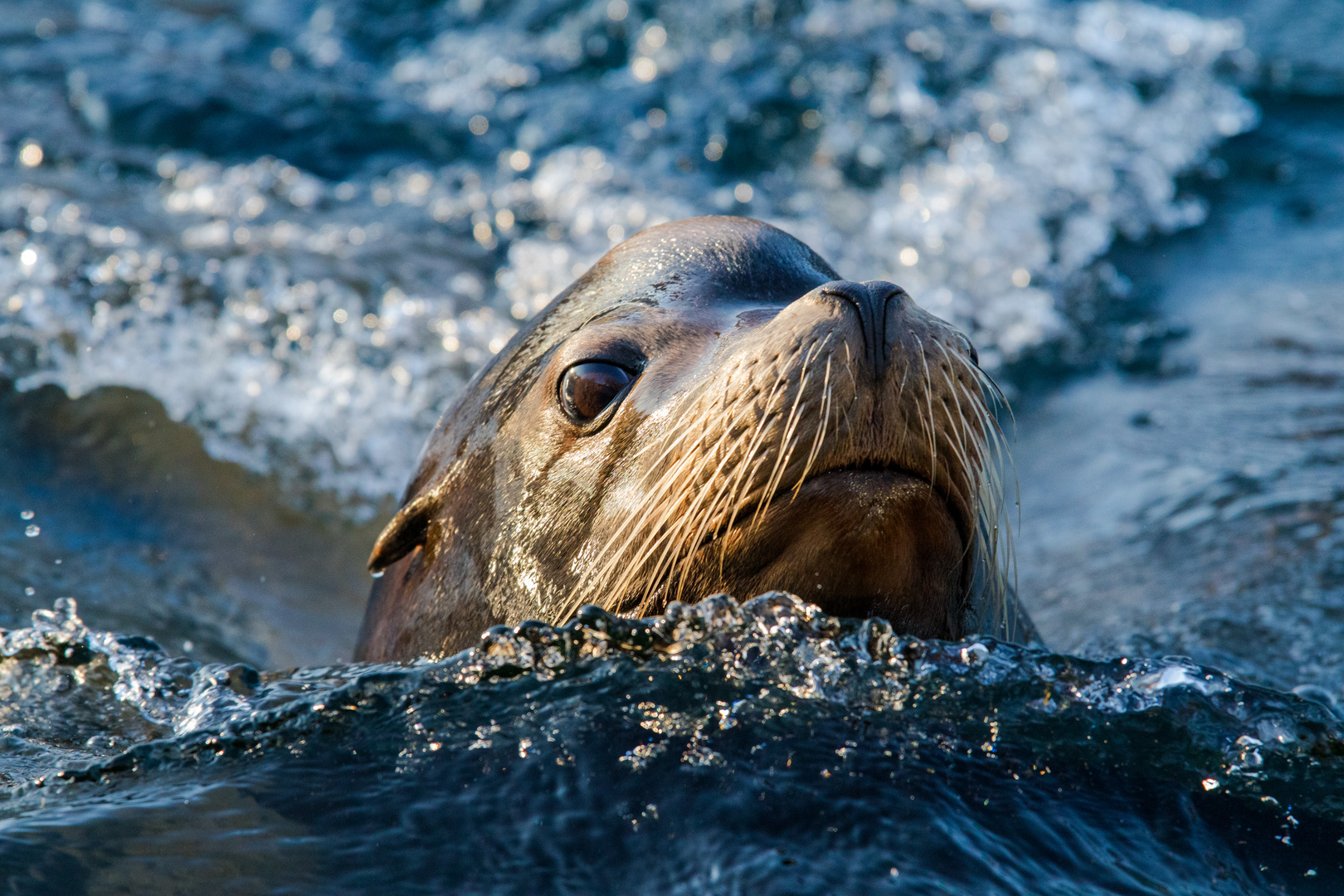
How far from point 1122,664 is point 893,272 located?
224 inches

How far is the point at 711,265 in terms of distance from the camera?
11.3 ft

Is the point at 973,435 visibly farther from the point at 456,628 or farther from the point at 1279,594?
the point at 1279,594

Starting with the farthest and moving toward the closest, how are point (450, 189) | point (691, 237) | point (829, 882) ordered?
point (450, 189)
point (691, 237)
point (829, 882)

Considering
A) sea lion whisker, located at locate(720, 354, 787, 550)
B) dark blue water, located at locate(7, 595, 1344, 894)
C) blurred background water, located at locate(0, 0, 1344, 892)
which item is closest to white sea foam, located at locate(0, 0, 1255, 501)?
blurred background water, located at locate(0, 0, 1344, 892)

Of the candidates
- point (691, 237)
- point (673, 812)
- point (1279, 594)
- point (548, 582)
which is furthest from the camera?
point (1279, 594)

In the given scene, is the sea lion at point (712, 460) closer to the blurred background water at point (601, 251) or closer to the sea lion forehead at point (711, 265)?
the sea lion forehead at point (711, 265)

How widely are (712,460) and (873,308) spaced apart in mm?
404

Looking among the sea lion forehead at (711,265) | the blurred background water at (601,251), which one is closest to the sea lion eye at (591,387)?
the sea lion forehead at (711,265)

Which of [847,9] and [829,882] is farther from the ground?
[847,9]

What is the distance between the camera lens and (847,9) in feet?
35.0

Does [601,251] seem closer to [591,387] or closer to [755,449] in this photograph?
[591,387]

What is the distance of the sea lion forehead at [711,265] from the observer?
3381 millimetres

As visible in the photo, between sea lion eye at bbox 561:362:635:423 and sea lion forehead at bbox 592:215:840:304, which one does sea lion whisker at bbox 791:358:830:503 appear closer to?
sea lion eye at bbox 561:362:635:423

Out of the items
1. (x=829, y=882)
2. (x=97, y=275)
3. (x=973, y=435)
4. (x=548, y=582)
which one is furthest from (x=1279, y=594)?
(x=97, y=275)
